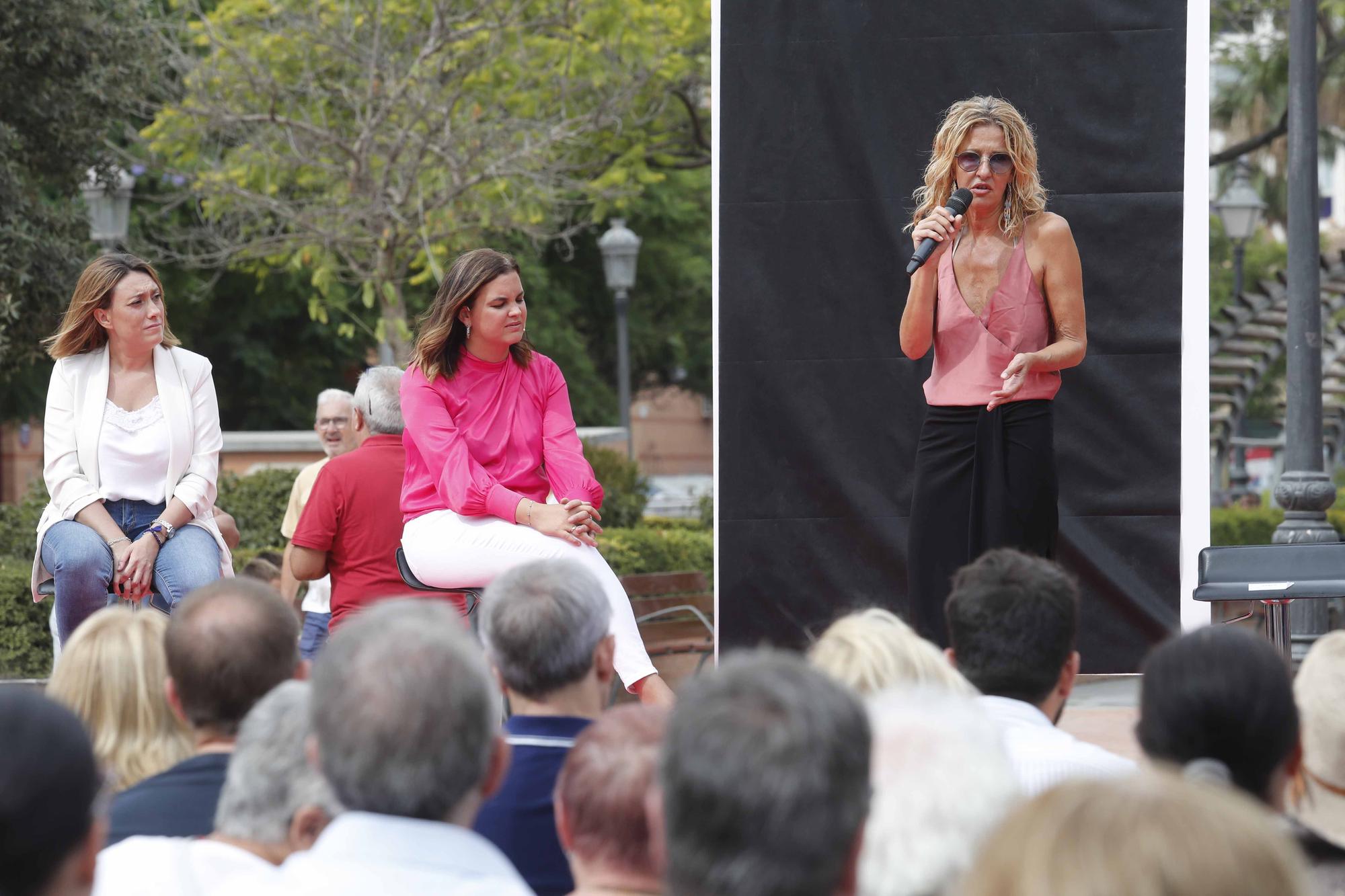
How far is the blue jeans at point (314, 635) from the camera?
6.57 m

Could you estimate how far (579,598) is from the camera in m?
2.75

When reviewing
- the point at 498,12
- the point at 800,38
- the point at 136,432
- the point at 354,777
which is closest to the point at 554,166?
the point at 498,12

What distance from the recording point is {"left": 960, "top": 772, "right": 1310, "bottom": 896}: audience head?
3.95ft

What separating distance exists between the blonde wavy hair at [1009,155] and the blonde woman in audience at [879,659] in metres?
2.24

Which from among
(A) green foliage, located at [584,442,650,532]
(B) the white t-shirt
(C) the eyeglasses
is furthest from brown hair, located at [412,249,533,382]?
(A) green foliage, located at [584,442,650,532]

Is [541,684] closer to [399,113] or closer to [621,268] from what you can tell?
[399,113]

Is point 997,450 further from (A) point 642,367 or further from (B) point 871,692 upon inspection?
(A) point 642,367

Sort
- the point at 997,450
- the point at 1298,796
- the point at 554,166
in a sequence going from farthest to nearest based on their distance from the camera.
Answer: the point at 554,166
the point at 997,450
the point at 1298,796

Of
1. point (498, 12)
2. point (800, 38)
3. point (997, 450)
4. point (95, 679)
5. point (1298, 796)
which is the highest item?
point (498, 12)

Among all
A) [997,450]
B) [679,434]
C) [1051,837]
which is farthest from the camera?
[679,434]

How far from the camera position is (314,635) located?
21.7ft

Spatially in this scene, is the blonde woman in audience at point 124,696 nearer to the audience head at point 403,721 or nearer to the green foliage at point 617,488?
the audience head at point 403,721

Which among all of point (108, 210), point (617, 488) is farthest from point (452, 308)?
point (108, 210)

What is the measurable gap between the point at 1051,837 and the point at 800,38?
5085mm
